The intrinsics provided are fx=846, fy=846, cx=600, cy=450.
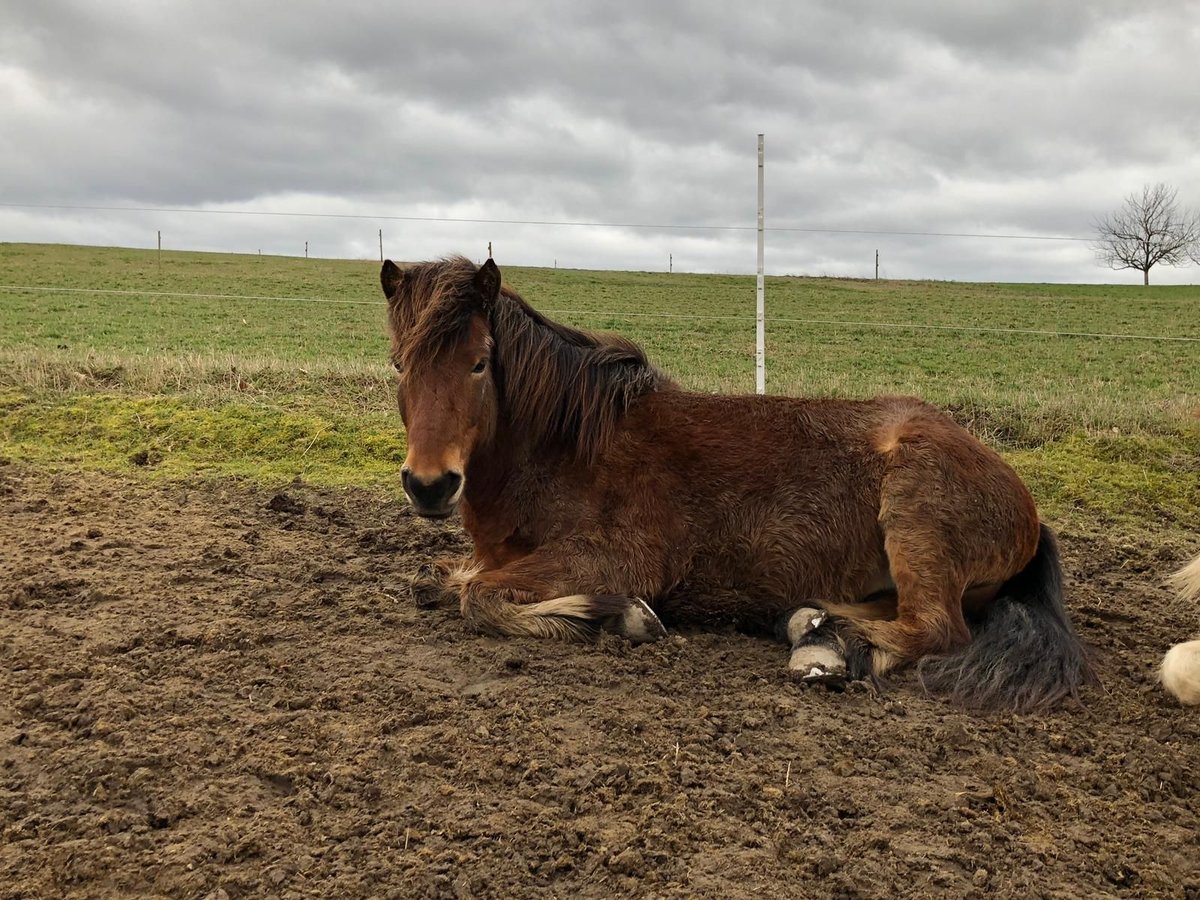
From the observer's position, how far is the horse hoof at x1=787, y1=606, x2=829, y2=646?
13.1 feet

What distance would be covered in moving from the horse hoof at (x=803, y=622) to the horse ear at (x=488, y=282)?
7.28 ft

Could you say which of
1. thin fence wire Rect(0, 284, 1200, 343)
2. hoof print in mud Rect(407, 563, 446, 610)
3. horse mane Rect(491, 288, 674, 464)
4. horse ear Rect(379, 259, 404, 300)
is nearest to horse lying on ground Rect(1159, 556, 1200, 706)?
horse mane Rect(491, 288, 674, 464)

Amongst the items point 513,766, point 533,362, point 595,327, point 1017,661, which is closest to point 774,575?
point 1017,661

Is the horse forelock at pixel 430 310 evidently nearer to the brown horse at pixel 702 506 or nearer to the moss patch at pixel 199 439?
the brown horse at pixel 702 506

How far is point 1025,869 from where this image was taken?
2.38 meters

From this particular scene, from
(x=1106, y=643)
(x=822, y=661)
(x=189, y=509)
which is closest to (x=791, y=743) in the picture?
(x=822, y=661)

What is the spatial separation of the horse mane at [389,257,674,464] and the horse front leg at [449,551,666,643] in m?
0.73

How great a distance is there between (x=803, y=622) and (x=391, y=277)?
2.72 meters

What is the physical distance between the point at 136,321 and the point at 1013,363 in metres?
A: 25.0

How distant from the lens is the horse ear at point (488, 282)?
4.24 meters

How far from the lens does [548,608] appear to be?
4.08m

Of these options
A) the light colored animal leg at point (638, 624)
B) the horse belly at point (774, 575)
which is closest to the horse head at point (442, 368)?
the light colored animal leg at point (638, 624)

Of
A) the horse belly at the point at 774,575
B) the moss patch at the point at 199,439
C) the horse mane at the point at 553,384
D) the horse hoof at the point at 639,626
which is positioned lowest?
the horse hoof at the point at 639,626

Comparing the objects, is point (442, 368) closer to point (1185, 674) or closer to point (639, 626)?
point (639, 626)
